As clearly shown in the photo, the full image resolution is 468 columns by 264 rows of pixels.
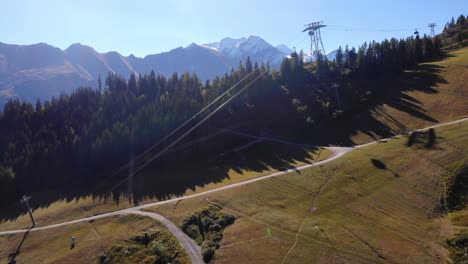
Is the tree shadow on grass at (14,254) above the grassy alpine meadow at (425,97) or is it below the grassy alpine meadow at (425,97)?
below

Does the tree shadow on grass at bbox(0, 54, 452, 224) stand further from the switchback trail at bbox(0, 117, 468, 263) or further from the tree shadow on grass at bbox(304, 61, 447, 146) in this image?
the switchback trail at bbox(0, 117, 468, 263)

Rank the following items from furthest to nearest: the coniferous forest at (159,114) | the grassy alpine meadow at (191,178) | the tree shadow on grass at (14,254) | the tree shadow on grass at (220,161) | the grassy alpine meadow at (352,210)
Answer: the coniferous forest at (159,114) < the tree shadow on grass at (220,161) < the grassy alpine meadow at (191,178) < the tree shadow on grass at (14,254) < the grassy alpine meadow at (352,210)

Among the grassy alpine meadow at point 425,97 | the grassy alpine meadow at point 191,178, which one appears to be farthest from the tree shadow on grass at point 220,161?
the grassy alpine meadow at point 425,97

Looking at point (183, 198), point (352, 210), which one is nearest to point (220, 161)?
point (183, 198)

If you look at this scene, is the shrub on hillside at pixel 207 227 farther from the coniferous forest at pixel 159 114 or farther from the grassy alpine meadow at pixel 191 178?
the coniferous forest at pixel 159 114

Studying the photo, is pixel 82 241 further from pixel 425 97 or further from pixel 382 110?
pixel 425 97
